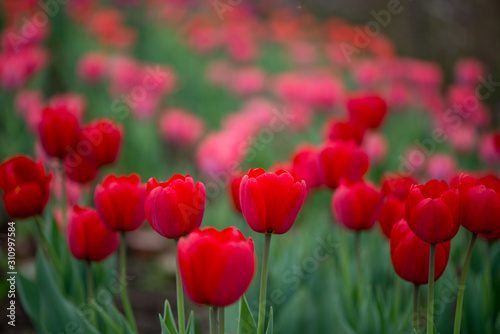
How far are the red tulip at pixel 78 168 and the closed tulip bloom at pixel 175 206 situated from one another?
432mm

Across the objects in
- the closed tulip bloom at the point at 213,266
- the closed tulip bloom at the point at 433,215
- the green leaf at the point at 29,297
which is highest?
the closed tulip bloom at the point at 433,215

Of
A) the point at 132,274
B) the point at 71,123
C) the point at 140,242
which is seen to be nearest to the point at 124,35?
the point at 140,242

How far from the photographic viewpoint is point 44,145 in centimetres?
96

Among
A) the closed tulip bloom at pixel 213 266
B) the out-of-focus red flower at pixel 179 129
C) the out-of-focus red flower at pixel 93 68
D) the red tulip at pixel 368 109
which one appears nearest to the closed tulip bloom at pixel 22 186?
the closed tulip bloom at pixel 213 266

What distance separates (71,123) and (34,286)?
35 cm

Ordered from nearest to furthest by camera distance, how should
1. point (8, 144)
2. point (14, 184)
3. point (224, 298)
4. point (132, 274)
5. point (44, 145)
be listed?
point (224, 298) → point (14, 184) → point (44, 145) → point (132, 274) → point (8, 144)

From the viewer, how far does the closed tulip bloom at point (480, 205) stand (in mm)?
615

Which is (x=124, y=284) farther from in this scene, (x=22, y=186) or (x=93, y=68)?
(x=93, y=68)

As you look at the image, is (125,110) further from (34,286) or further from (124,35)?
(34,286)

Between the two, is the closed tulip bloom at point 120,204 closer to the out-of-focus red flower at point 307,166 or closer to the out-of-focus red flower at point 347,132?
the out-of-focus red flower at point 307,166

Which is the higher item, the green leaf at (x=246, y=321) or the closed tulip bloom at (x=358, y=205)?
the closed tulip bloom at (x=358, y=205)

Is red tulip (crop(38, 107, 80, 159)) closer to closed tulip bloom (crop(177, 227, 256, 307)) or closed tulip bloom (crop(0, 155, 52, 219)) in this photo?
closed tulip bloom (crop(0, 155, 52, 219))

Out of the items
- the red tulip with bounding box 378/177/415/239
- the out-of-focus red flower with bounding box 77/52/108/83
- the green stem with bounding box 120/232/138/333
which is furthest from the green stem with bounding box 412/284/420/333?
the out-of-focus red flower with bounding box 77/52/108/83

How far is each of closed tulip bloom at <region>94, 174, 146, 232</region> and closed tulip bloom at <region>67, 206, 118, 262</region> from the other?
0.07 m
